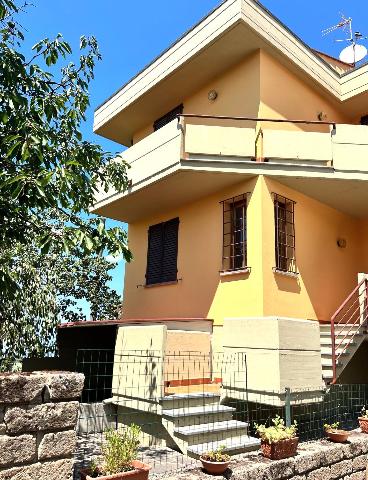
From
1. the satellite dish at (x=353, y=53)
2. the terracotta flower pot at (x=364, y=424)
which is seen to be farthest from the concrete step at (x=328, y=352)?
the satellite dish at (x=353, y=53)

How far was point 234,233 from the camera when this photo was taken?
10.2 metres

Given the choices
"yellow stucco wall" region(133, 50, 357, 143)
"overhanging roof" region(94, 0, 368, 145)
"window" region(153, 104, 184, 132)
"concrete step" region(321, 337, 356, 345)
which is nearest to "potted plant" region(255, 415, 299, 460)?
"concrete step" region(321, 337, 356, 345)

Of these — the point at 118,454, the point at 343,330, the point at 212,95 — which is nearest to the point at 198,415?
the point at 118,454

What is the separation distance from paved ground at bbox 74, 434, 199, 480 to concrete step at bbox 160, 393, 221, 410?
72 centimetres

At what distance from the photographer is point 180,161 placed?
942cm

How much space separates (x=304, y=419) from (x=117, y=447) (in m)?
4.80

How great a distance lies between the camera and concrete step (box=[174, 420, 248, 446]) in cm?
663

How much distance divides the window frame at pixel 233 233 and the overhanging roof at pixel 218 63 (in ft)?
12.6

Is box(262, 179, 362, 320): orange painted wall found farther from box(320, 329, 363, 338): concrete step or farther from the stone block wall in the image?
the stone block wall

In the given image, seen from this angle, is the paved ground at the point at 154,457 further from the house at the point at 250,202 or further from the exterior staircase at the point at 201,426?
the house at the point at 250,202

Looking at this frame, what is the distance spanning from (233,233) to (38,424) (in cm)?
686

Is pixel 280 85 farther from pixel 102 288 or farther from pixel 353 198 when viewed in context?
pixel 102 288

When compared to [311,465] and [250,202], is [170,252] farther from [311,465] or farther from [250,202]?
[311,465]

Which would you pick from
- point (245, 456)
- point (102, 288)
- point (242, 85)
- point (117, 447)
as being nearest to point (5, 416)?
point (117, 447)
